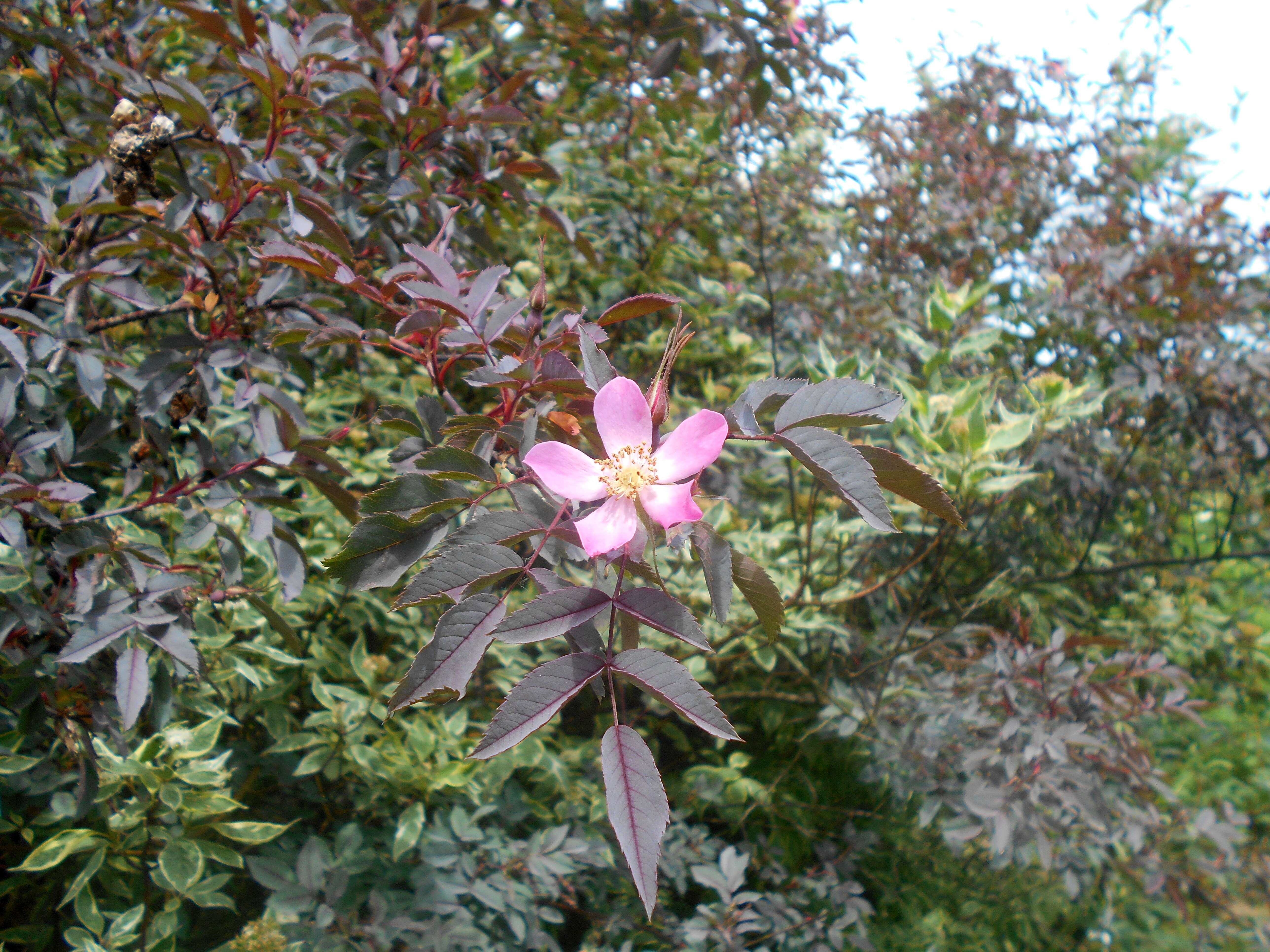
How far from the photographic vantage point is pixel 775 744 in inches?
80.4

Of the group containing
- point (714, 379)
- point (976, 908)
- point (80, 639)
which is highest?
point (80, 639)

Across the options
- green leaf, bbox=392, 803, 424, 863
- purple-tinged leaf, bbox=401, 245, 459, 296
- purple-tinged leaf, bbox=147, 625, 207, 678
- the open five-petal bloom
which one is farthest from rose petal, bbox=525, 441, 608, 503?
green leaf, bbox=392, 803, 424, 863

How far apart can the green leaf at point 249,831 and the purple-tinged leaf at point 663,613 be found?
840mm

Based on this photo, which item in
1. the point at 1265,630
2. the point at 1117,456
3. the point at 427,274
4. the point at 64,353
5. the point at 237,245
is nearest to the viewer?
the point at 427,274

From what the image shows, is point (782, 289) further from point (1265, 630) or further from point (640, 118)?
point (1265, 630)

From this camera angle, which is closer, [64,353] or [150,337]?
[64,353]

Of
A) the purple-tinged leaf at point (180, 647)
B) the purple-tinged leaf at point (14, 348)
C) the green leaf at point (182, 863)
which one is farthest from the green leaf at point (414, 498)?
the green leaf at point (182, 863)

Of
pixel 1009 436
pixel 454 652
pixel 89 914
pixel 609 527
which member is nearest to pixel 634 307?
pixel 609 527

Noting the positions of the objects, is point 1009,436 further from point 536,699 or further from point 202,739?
point 202,739

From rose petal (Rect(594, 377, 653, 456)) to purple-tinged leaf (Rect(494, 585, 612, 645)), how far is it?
116 mm

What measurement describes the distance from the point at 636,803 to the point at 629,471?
0.76 ft

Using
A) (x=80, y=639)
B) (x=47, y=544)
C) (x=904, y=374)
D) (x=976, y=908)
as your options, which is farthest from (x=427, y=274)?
(x=976, y=908)

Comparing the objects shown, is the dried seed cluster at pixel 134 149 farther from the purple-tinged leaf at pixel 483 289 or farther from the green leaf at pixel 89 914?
the green leaf at pixel 89 914

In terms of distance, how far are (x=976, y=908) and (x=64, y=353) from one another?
256 cm
